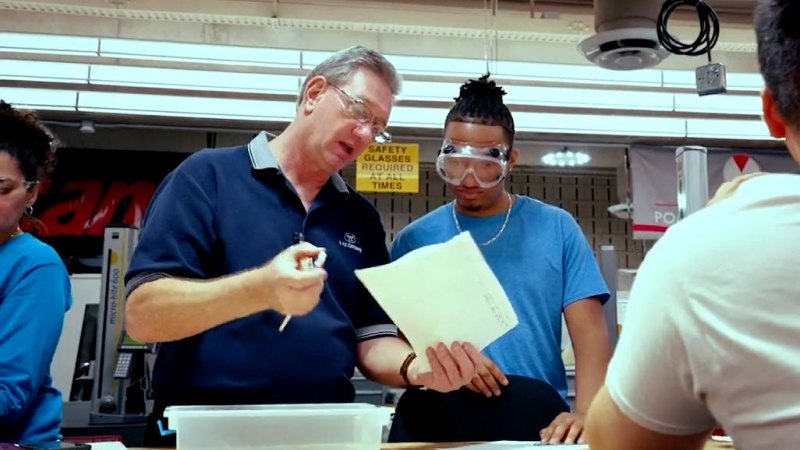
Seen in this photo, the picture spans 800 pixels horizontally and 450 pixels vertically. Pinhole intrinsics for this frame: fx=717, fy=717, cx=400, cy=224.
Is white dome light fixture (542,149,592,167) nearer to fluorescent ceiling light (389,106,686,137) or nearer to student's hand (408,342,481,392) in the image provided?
fluorescent ceiling light (389,106,686,137)

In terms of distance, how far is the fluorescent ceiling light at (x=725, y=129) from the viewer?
6.54 m

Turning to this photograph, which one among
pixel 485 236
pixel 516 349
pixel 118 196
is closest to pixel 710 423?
pixel 516 349

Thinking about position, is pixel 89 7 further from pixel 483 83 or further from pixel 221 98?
pixel 483 83

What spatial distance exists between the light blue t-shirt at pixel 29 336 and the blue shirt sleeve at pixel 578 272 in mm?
1488

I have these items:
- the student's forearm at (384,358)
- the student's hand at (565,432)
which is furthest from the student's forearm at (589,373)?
the student's forearm at (384,358)

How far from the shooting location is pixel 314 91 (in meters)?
2.11

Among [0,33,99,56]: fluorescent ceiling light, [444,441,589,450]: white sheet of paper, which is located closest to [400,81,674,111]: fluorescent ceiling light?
[0,33,99,56]: fluorescent ceiling light

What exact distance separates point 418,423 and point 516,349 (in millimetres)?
420

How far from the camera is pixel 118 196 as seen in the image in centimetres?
757

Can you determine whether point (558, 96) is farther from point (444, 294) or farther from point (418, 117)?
point (444, 294)

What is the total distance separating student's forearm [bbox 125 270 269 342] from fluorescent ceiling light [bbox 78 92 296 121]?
4387 millimetres

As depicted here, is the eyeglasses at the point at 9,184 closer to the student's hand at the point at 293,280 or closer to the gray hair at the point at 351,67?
the gray hair at the point at 351,67

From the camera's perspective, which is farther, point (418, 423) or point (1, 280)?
point (418, 423)

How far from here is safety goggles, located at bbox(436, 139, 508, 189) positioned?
7.77ft
